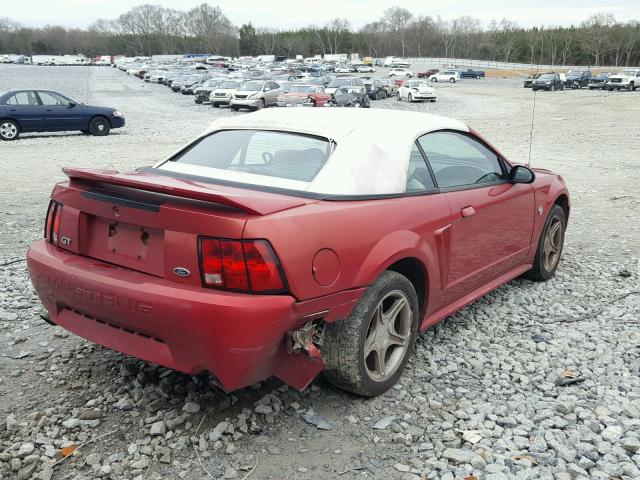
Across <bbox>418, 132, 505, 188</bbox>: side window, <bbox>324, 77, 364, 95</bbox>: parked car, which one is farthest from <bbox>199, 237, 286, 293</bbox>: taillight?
<bbox>324, 77, 364, 95</bbox>: parked car

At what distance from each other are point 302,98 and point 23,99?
1482 cm

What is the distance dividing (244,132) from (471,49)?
15513cm

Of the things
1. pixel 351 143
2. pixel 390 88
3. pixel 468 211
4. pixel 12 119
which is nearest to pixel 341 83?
pixel 390 88

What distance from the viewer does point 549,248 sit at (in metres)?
5.64

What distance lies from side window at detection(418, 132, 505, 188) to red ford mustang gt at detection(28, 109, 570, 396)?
2 cm

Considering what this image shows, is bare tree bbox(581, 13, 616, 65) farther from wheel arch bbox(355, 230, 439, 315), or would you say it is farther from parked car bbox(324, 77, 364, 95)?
wheel arch bbox(355, 230, 439, 315)

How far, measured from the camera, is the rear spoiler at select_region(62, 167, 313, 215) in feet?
9.17

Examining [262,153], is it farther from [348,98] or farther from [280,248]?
[348,98]

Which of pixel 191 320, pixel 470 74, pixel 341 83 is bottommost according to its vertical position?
pixel 191 320

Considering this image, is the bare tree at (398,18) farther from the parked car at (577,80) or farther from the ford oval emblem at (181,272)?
the ford oval emblem at (181,272)

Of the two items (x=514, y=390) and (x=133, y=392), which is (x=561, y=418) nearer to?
(x=514, y=390)

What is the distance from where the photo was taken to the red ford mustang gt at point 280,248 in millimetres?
2814

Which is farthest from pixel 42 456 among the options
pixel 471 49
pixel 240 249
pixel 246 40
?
pixel 246 40

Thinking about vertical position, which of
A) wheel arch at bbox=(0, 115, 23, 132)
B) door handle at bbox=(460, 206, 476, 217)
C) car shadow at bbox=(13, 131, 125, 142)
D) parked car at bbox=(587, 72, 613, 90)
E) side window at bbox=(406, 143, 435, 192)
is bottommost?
car shadow at bbox=(13, 131, 125, 142)
